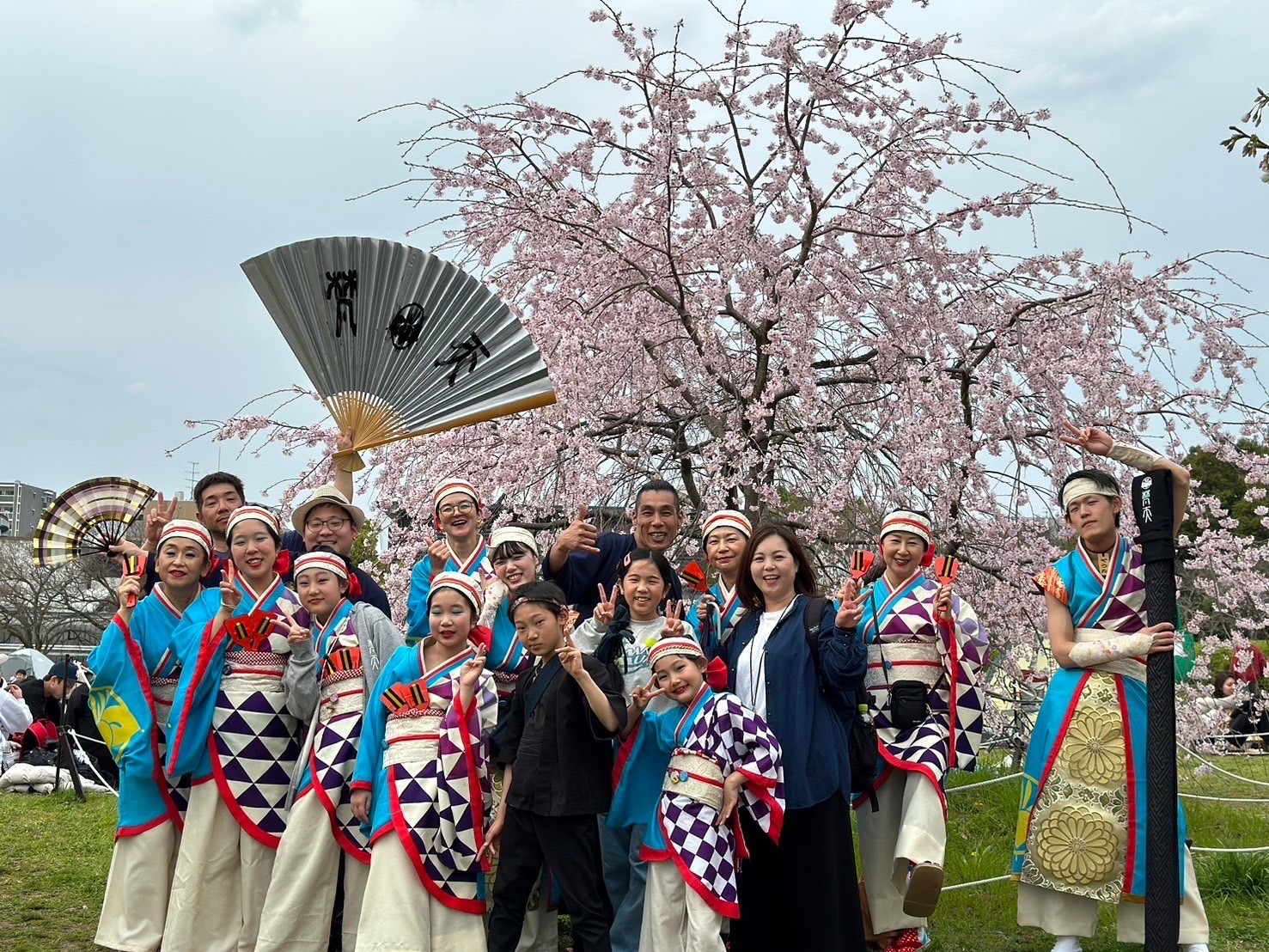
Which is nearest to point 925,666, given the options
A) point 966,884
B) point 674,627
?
point 674,627

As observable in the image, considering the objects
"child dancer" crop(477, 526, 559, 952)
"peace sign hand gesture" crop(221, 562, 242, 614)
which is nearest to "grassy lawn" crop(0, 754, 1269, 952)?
"child dancer" crop(477, 526, 559, 952)

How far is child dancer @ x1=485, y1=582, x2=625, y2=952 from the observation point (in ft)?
13.3

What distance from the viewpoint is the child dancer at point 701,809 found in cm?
384

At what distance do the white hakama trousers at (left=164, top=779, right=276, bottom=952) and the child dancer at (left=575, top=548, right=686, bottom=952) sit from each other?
1392mm

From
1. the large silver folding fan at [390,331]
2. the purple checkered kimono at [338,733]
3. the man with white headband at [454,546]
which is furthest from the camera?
the large silver folding fan at [390,331]

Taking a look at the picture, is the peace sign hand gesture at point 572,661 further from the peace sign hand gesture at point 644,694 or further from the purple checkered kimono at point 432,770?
the purple checkered kimono at point 432,770

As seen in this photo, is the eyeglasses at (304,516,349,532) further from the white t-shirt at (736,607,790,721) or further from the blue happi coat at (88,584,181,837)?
the white t-shirt at (736,607,790,721)

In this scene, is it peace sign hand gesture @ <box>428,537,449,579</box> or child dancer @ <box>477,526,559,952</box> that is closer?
child dancer @ <box>477,526,559,952</box>

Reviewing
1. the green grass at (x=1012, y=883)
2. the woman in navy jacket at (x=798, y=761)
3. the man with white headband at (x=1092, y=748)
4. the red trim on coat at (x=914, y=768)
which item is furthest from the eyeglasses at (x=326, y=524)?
the green grass at (x=1012, y=883)

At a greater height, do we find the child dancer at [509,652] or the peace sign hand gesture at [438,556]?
the peace sign hand gesture at [438,556]

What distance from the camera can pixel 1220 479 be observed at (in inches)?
544

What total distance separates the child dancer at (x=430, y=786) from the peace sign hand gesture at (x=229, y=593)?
69 cm

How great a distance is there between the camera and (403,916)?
13.0 feet

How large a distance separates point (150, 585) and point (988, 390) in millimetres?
4426
